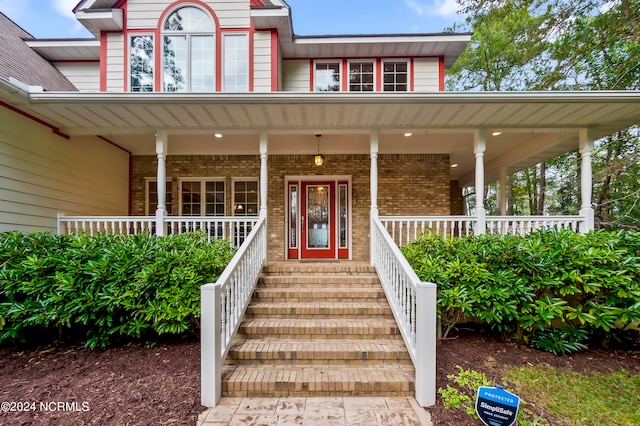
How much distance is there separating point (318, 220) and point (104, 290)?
4609mm

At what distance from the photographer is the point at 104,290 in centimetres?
343

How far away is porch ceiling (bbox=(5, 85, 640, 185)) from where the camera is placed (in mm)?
4480

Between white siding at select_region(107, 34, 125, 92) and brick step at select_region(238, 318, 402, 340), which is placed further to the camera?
white siding at select_region(107, 34, 125, 92)

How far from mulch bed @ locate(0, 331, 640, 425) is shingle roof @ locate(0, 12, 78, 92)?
15.6 feet

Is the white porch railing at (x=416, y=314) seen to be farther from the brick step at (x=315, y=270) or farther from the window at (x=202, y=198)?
the window at (x=202, y=198)

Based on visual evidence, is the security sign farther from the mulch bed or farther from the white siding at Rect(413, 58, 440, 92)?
the white siding at Rect(413, 58, 440, 92)

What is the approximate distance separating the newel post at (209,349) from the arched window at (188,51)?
5.36 m

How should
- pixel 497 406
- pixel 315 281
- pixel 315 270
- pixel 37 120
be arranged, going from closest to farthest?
pixel 497 406 < pixel 315 281 < pixel 315 270 < pixel 37 120

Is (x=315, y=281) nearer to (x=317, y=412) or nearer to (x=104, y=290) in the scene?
(x=317, y=412)

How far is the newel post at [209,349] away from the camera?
→ 2.60 metres

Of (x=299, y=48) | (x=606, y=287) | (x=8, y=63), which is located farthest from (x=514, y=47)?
(x=8, y=63)

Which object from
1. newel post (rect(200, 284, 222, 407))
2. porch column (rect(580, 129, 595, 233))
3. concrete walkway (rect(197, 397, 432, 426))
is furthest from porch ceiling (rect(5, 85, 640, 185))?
concrete walkway (rect(197, 397, 432, 426))

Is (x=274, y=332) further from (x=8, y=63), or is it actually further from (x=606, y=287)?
(x=8, y=63)

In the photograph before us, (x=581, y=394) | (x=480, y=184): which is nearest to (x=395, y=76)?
(x=480, y=184)
